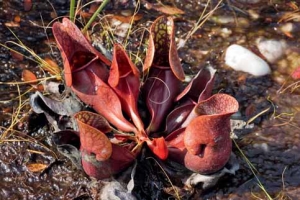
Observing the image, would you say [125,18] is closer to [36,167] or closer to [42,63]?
[42,63]

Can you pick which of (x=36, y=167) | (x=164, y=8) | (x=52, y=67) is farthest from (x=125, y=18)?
(x=36, y=167)

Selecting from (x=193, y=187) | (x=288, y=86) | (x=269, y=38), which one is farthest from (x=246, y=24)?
(x=193, y=187)

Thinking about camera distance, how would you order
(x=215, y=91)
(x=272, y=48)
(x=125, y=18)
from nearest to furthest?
(x=215, y=91) → (x=272, y=48) → (x=125, y=18)

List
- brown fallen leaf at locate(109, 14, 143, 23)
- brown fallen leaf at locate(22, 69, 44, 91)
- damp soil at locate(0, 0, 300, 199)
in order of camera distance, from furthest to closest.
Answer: brown fallen leaf at locate(109, 14, 143, 23) → brown fallen leaf at locate(22, 69, 44, 91) → damp soil at locate(0, 0, 300, 199)

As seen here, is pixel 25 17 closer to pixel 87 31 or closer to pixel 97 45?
pixel 87 31

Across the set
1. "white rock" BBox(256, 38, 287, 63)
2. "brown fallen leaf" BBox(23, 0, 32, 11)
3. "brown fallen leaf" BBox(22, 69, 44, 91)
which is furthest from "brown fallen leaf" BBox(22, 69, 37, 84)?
"white rock" BBox(256, 38, 287, 63)

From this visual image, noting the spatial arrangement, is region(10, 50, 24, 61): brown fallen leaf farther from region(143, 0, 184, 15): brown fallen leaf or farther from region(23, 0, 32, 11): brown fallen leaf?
region(143, 0, 184, 15): brown fallen leaf

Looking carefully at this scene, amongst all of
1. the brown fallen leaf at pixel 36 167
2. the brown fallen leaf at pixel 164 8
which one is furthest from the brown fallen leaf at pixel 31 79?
the brown fallen leaf at pixel 164 8
